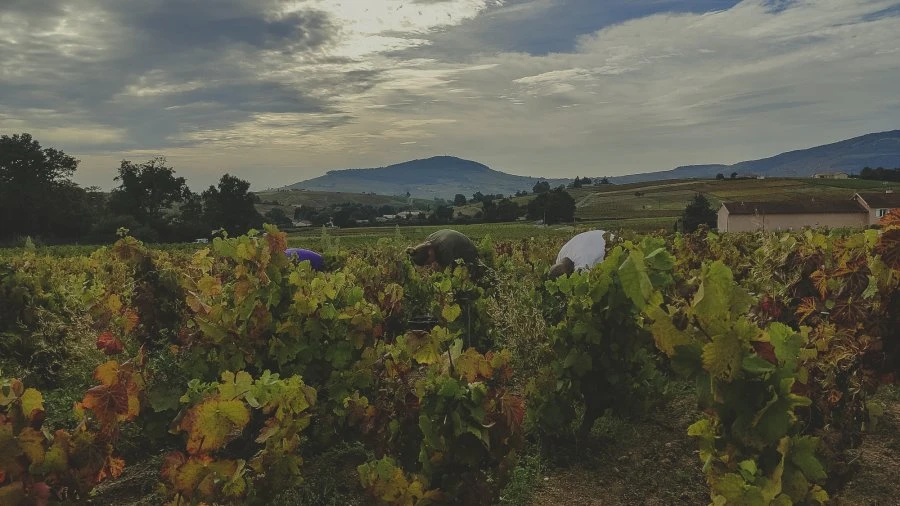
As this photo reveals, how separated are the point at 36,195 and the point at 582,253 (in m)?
55.8

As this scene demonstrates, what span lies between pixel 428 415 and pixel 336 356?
1.80 m

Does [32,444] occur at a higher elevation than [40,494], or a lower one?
higher

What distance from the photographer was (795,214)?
61.6 meters

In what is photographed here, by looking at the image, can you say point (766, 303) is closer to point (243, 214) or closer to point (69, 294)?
point (69, 294)

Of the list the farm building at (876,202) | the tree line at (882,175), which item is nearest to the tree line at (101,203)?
the farm building at (876,202)

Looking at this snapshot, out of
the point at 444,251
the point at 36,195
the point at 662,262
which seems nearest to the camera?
the point at 662,262

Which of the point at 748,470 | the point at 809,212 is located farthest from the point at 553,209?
the point at 748,470

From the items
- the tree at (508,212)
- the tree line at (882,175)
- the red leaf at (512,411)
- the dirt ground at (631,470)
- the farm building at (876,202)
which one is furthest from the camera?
the tree line at (882,175)

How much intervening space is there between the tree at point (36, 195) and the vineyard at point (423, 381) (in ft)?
173

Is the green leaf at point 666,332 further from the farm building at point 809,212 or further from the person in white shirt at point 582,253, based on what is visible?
the farm building at point 809,212

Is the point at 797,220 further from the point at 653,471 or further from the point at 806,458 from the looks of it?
the point at 806,458

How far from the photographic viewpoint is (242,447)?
3.80 meters

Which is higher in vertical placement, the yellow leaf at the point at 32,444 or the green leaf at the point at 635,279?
the green leaf at the point at 635,279

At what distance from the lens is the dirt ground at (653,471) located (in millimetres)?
4113
